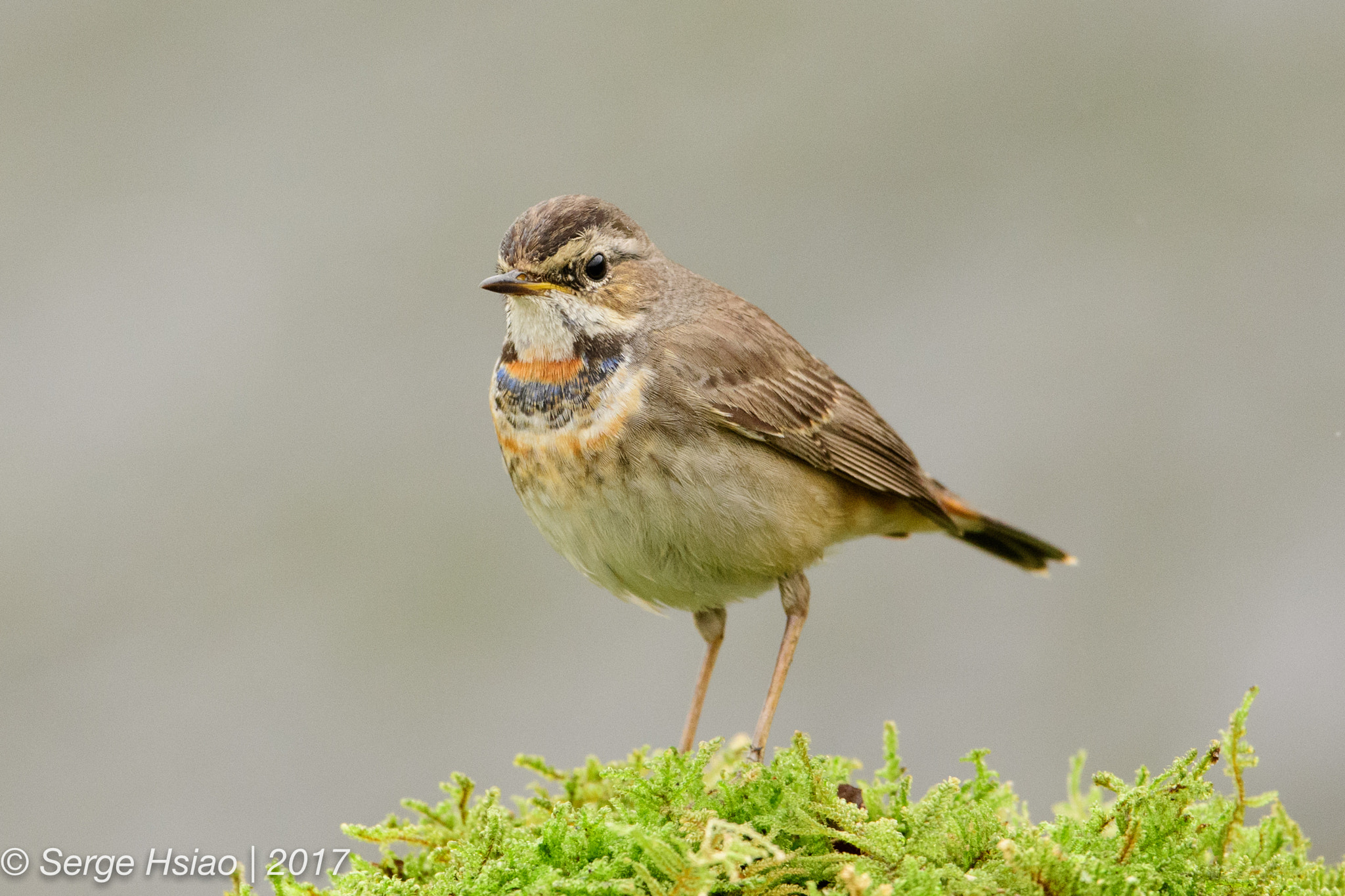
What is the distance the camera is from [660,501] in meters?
4.83

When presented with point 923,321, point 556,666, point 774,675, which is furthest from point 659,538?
point 923,321

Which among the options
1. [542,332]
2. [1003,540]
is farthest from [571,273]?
[1003,540]

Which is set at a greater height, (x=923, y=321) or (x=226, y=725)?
(x=923, y=321)

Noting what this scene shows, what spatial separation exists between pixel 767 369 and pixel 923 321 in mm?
4680

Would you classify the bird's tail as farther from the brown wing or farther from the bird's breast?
the bird's breast

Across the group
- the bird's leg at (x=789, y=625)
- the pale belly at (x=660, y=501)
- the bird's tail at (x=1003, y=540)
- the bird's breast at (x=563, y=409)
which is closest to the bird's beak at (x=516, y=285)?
the bird's breast at (x=563, y=409)

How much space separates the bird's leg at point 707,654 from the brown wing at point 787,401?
2.66 feet

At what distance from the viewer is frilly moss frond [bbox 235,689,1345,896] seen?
338cm

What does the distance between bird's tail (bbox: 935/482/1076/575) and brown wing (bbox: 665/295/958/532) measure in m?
0.22

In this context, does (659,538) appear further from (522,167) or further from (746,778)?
(522,167)

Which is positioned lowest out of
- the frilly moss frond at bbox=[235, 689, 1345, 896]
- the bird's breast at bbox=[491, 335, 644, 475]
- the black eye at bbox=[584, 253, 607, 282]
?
the frilly moss frond at bbox=[235, 689, 1345, 896]

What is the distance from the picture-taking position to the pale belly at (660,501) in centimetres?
482

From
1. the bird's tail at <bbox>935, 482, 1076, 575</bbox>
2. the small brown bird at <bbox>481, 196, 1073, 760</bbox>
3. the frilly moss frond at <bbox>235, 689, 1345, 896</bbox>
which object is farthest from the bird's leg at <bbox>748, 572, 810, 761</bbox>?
the bird's tail at <bbox>935, 482, 1076, 575</bbox>

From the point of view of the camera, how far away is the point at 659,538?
4.88 m
